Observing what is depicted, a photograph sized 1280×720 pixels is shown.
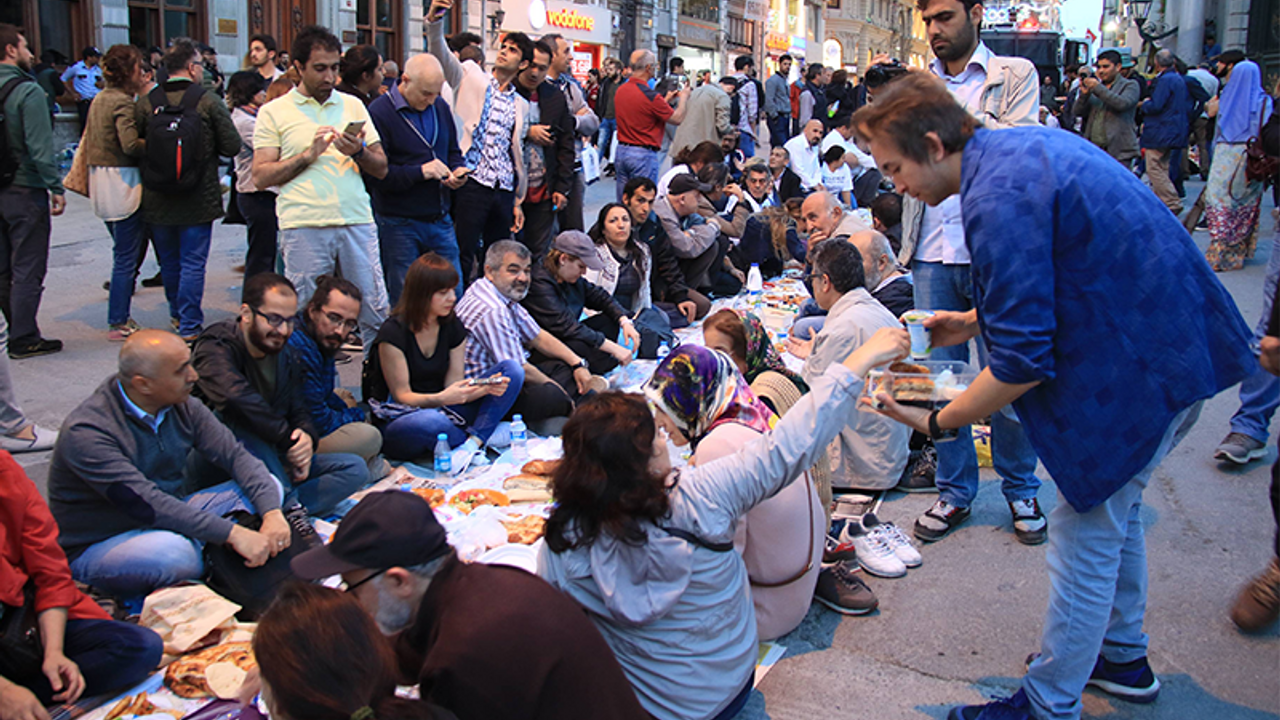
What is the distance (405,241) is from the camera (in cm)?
604

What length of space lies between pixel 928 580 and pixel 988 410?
4.82 feet

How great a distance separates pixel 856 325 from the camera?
4.20 m

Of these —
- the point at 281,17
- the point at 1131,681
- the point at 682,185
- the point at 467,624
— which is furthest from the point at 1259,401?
the point at 281,17

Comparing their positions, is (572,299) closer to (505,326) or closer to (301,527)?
(505,326)

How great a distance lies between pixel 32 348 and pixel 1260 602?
6.35m

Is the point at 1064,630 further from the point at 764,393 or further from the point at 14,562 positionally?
the point at 14,562

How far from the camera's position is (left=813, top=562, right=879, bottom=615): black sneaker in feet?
11.2

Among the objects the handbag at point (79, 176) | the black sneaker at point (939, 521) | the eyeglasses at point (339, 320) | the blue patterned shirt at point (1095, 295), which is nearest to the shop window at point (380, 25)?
the handbag at point (79, 176)

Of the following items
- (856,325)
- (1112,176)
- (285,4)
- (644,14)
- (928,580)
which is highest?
(644,14)

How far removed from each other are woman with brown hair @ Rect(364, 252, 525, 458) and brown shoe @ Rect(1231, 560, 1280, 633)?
126 inches

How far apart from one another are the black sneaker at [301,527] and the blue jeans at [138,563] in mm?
356

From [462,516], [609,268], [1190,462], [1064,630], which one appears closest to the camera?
[1064,630]

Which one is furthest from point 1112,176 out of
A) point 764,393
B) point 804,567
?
point 764,393

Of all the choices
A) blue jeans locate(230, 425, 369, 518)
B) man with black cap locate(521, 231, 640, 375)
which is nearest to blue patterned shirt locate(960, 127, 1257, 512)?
blue jeans locate(230, 425, 369, 518)
